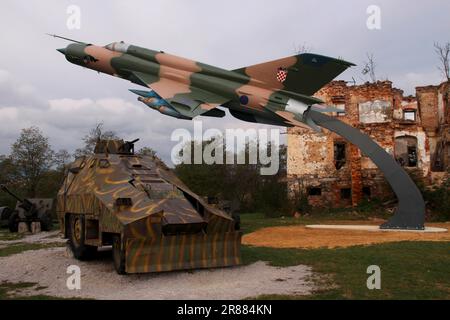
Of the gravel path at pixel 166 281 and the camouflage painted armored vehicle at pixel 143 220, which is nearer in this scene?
the gravel path at pixel 166 281

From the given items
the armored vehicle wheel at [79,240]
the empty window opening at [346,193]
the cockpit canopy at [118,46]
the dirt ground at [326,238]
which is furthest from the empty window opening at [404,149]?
the armored vehicle wheel at [79,240]

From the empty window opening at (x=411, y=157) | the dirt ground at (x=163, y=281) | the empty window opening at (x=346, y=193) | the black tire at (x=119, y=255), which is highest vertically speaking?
the empty window opening at (x=411, y=157)

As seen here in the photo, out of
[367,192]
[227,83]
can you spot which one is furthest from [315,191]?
[227,83]

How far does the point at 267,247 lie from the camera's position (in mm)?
11133

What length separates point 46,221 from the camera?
18.6 m

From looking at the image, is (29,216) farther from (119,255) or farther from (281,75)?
(119,255)

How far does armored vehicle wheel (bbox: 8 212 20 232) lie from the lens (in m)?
18.5

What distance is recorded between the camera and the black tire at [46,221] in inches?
730

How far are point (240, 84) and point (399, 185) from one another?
→ 605 cm

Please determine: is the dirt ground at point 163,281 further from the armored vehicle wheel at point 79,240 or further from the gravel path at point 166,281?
the armored vehicle wheel at point 79,240

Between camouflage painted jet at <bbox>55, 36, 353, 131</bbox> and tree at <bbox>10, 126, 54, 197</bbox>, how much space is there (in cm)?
1753

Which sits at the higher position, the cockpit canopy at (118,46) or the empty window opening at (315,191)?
the cockpit canopy at (118,46)

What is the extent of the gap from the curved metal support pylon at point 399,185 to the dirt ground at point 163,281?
707cm
